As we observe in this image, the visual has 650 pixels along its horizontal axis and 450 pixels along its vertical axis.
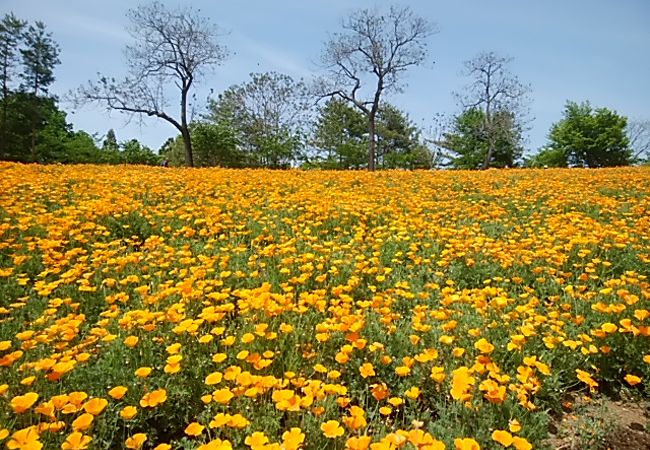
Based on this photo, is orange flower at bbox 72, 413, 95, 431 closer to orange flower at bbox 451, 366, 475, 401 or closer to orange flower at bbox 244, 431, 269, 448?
orange flower at bbox 244, 431, 269, 448

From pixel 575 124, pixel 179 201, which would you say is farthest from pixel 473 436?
pixel 575 124

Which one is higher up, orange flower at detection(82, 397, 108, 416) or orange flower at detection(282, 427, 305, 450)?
orange flower at detection(82, 397, 108, 416)

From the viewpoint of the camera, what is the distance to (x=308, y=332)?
9.14 feet

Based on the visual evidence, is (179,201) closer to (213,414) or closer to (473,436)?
(213,414)

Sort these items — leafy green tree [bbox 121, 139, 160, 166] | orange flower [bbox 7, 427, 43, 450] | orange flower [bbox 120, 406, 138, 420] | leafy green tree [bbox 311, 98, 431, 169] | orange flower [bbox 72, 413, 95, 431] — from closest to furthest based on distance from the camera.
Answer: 1. orange flower [bbox 7, 427, 43, 450]
2. orange flower [bbox 72, 413, 95, 431]
3. orange flower [bbox 120, 406, 138, 420]
4. leafy green tree [bbox 121, 139, 160, 166]
5. leafy green tree [bbox 311, 98, 431, 169]

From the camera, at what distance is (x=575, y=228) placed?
5012 millimetres

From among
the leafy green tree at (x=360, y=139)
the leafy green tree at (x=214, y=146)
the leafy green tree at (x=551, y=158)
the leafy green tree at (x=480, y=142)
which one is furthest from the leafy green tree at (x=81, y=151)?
the leafy green tree at (x=551, y=158)

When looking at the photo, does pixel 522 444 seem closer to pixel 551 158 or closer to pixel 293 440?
pixel 293 440

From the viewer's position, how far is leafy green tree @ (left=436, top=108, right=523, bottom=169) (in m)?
36.9

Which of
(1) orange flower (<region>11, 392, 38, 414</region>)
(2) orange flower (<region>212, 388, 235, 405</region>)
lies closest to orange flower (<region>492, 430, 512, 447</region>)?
(2) orange flower (<region>212, 388, 235, 405</region>)

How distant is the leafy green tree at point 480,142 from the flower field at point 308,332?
34.6m

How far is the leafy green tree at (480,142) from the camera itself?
36.9 m

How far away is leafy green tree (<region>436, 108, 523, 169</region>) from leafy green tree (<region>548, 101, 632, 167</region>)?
13.5ft

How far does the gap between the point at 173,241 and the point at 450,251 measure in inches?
125
